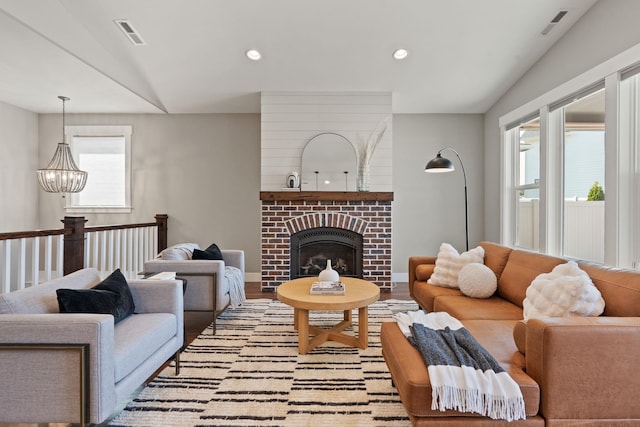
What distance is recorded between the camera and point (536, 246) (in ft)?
13.3

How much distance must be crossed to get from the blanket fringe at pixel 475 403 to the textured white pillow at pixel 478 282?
1535mm

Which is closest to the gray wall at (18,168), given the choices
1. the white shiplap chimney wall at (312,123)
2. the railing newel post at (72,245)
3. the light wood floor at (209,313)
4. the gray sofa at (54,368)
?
the railing newel post at (72,245)

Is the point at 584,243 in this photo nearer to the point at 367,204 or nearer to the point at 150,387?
the point at 367,204

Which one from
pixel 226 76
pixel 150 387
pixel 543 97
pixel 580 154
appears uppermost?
pixel 226 76

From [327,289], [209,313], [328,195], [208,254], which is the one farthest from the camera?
[328,195]

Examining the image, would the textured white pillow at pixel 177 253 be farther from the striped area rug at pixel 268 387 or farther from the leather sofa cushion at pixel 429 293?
the leather sofa cushion at pixel 429 293

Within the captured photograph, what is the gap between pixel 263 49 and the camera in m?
3.85

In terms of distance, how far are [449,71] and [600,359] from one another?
3590 millimetres

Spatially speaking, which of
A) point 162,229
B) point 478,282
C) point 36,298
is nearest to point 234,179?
point 162,229

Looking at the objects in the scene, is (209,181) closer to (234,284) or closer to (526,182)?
(234,284)

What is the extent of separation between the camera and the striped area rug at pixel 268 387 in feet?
6.08

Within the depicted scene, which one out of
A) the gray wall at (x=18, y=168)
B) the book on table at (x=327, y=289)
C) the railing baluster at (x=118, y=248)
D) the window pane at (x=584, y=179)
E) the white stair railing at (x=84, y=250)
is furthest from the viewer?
the gray wall at (x=18, y=168)

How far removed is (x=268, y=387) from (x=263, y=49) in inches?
134

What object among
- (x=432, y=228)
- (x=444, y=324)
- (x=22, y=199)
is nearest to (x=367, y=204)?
(x=432, y=228)
